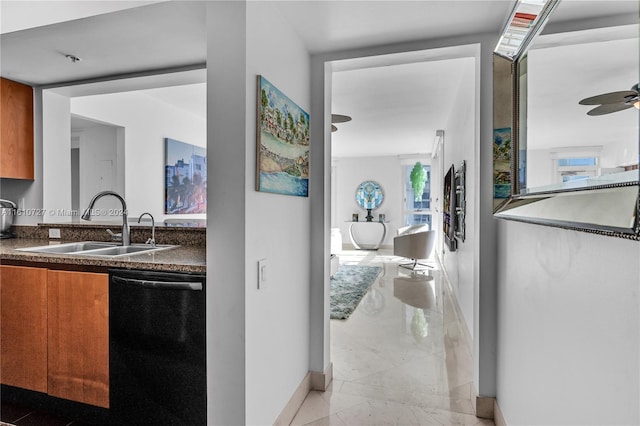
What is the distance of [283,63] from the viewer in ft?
6.48

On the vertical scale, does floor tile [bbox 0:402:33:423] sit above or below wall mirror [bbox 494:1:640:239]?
below

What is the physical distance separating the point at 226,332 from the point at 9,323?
4.92ft

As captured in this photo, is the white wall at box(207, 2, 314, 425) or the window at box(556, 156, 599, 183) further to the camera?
the white wall at box(207, 2, 314, 425)

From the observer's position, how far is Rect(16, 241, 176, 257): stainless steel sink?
2373 mm

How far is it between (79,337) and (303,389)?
1.32m

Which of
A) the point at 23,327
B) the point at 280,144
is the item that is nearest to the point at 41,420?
the point at 23,327

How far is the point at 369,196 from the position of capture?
373 inches

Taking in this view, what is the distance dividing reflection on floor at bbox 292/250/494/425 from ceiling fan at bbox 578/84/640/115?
193cm

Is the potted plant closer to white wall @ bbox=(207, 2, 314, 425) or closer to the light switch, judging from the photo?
white wall @ bbox=(207, 2, 314, 425)

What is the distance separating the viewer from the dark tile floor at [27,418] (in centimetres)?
203

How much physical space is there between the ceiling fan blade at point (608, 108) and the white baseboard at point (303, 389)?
191 centimetres

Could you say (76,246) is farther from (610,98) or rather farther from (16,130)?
(610,98)

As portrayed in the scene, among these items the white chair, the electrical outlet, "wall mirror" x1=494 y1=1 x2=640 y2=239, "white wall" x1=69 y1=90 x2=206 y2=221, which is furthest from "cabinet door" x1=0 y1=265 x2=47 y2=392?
the white chair

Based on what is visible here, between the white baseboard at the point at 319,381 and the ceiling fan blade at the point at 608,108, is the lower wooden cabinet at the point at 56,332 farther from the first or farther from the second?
the ceiling fan blade at the point at 608,108
